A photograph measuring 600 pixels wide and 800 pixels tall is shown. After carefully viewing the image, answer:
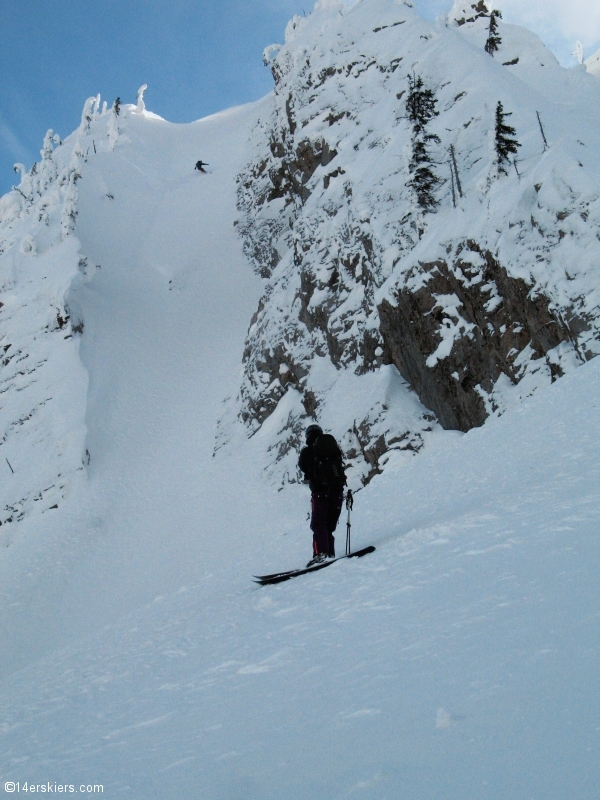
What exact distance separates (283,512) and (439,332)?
10.2m

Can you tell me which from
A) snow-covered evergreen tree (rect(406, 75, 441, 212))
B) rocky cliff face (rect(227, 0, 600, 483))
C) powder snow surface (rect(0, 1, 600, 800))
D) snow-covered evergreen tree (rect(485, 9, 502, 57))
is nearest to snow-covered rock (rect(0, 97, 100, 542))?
rocky cliff face (rect(227, 0, 600, 483))

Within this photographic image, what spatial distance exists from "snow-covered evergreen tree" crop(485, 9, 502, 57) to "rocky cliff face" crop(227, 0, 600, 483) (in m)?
0.76

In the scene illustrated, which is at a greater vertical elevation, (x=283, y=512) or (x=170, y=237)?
(x=170, y=237)

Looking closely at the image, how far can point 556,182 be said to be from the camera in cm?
1892

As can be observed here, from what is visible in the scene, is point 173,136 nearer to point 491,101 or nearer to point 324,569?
point 491,101

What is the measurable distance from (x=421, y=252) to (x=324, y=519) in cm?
1588

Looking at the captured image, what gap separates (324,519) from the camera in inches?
Answer: 398

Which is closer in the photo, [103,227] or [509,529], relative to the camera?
Result: [509,529]

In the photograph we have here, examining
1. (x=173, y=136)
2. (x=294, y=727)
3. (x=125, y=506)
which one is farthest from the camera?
(x=173, y=136)

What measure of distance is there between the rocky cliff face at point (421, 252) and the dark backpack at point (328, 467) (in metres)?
9.94

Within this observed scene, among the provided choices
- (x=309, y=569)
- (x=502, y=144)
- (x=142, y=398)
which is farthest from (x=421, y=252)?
(x=142, y=398)

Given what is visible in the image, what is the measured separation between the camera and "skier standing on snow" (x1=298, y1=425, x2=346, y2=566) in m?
10.1

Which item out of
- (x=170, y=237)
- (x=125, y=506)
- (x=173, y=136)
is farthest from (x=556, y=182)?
(x=173, y=136)

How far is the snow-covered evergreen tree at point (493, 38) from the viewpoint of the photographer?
39725 mm
